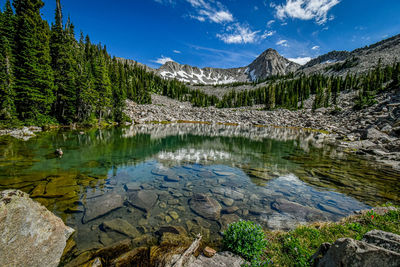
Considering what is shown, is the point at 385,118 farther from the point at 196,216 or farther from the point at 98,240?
the point at 98,240

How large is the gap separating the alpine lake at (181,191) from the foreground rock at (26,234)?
667mm

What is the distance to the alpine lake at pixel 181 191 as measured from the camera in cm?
609

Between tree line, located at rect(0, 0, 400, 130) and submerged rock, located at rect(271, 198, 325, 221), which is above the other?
tree line, located at rect(0, 0, 400, 130)

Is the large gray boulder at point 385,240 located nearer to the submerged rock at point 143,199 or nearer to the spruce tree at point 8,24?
the submerged rock at point 143,199

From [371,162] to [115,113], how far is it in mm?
55551

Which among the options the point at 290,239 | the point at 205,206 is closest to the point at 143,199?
the point at 205,206

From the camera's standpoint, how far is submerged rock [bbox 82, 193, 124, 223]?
20.8 feet

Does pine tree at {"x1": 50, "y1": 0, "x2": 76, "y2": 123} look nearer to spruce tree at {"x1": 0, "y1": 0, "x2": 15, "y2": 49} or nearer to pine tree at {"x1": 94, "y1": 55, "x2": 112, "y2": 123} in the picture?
pine tree at {"x1": 94, "y1": 55, "x2": 112, "y2": 123}

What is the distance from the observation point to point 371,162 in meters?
15.5

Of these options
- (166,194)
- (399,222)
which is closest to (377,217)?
(399,222)

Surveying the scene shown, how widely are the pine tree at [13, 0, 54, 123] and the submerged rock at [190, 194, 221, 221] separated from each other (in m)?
31.7

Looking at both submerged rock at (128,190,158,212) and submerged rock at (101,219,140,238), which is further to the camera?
submerged rock at (128,190,158,212)

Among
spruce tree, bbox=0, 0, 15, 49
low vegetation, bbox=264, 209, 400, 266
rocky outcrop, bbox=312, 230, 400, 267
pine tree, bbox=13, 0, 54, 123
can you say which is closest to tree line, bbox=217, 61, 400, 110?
low vegetation, bbox=264, 209, 400, 266

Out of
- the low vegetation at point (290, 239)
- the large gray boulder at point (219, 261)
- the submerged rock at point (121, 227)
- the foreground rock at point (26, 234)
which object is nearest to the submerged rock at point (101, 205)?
the submerged rock at point (121, 227)
